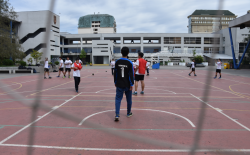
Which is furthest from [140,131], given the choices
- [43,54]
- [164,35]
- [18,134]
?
[164,35]

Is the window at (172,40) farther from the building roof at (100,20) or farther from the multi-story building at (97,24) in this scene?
the building roof at (100,20)

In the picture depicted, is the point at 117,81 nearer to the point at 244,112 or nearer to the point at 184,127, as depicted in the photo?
the point at 184,127

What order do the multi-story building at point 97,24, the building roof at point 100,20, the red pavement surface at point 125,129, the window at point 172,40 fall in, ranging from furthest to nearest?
the multi-story building at point 97,24
the building roof at point 100,20
the window at point 172,40
the red pavement surface at point 125,129

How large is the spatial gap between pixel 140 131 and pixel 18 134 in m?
2.76

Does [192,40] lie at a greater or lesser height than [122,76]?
greater

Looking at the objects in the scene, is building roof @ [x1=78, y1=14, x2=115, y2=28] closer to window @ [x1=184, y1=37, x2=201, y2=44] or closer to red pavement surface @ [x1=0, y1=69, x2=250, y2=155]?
window @ [x1=184, y1=37, x2=201, y2=44]

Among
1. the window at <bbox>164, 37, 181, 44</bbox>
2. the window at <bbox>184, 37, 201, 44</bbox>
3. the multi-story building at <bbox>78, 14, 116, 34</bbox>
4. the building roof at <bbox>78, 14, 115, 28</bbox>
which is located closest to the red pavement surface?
the window at <bbox>164, 37, 181, 44</bbox>

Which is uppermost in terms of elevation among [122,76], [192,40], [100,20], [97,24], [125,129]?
[100,20]

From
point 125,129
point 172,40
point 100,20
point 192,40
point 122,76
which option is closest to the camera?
point 125,129

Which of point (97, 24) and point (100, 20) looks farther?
point (97, 24)

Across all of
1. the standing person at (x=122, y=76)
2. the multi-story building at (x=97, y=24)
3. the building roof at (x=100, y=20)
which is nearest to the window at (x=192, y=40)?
the multi-story building at (x=97, y=24)

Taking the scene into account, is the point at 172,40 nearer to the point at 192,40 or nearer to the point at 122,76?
the point at 192,40

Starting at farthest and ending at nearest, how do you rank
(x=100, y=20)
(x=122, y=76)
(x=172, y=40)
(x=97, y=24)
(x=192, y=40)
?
(x=97, y=24) → (x=100, y=20) → (x=172, y=40) → (x=192, y=40) → (x=122, y=76)

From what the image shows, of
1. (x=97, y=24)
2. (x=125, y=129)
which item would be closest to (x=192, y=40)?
(x=97, y=24)
